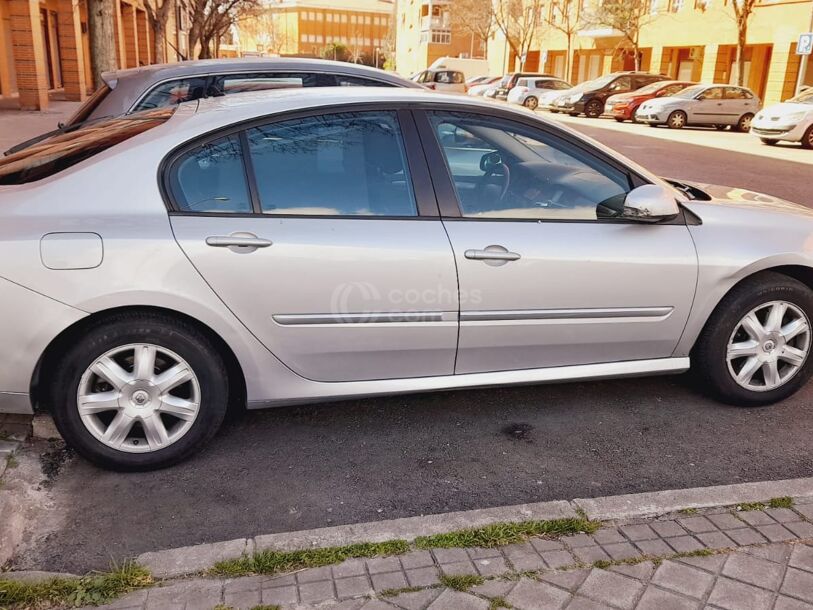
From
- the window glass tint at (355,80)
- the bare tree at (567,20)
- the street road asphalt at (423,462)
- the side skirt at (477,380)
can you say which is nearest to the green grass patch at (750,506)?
the street road asphalt at (423,462)

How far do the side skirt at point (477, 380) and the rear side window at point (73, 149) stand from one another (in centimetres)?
134

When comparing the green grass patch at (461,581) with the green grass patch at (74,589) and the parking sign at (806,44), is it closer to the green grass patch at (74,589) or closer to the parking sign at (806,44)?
the green grass patch at (74,589)

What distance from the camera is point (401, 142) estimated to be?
3.49m

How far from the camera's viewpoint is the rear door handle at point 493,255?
3.36 m

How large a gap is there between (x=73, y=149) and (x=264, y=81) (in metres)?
3.23

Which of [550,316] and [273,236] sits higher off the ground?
[273,236]

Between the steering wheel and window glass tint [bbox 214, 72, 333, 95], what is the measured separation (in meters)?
2.99

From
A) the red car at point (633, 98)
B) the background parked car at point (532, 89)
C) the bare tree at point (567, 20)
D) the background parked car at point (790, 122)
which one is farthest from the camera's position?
the bare tree at point (567, 20)

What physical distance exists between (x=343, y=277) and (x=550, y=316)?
99 centimetres

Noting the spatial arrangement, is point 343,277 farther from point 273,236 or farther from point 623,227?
point 623,227

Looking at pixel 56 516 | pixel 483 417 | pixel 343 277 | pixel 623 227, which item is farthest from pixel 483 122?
pixel 56 516

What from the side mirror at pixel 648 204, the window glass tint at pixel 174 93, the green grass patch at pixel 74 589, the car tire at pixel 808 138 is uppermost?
the window glass tint at pixel 174 93

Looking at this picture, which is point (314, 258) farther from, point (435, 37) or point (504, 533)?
point (435, 37)

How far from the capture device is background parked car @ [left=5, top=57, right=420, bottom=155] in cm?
617
